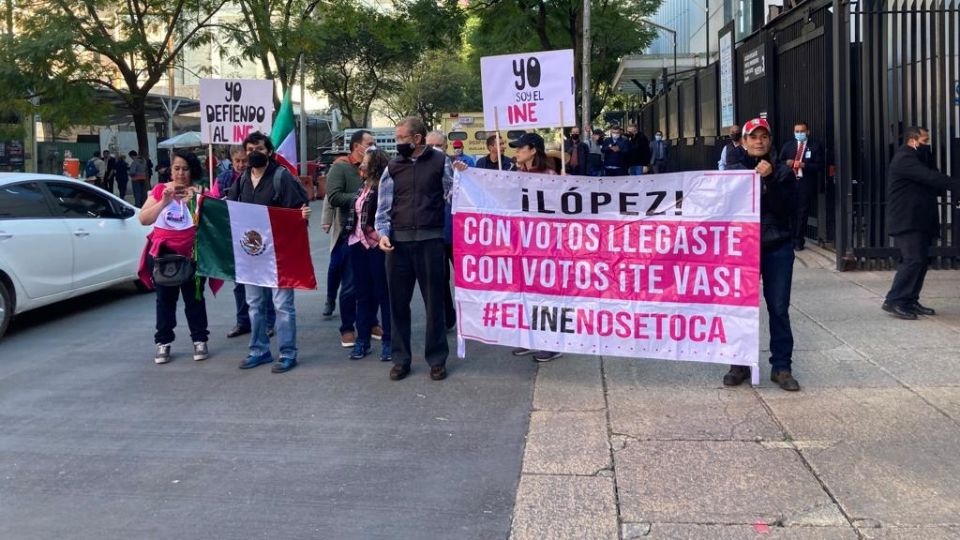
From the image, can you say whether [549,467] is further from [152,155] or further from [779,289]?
[152,155]

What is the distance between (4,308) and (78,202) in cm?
177

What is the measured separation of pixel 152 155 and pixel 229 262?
30755 millimetres

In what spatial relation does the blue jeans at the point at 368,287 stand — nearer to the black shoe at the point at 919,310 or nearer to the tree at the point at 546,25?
the black shoe at the point at 919,310

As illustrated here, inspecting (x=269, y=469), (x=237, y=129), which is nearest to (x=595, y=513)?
(x=269, y=469)

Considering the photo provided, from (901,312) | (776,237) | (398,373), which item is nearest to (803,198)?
(901,312)

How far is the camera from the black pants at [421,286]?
6742 millimetres

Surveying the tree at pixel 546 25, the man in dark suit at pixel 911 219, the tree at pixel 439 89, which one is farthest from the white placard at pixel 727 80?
the tree at pixel 439 89

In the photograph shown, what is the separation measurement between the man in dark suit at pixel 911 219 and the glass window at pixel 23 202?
8136 mm

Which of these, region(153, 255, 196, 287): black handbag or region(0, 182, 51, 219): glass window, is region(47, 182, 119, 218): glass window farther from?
region(153, 255, 196, 287): black handbag

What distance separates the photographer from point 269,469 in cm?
503

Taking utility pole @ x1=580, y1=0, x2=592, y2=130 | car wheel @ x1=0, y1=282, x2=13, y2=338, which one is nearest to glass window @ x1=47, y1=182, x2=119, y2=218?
car wheel @ x1=0, y1=282, x2=13, y2=338

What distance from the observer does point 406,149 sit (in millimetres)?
6629

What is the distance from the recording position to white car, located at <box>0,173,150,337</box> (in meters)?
8.51

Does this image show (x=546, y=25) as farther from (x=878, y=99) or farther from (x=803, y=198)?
(x=878, y=99)
